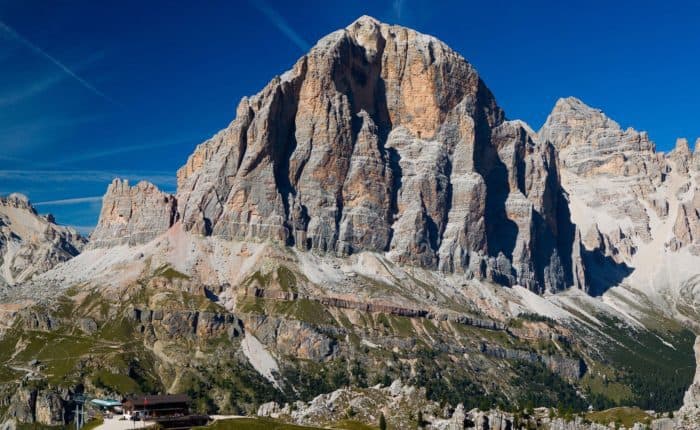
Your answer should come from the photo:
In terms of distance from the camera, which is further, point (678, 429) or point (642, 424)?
point (642, 424)

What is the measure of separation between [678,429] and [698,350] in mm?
23757

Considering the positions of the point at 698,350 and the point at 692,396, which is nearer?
the point at 692,396

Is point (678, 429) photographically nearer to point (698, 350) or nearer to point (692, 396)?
point (692, 396)

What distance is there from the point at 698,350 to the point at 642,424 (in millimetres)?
19465

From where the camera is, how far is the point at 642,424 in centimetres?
19788

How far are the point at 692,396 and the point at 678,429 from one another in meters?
8.58

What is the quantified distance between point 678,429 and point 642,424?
16444 mm

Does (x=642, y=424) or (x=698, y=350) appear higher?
(x=698, y=350)

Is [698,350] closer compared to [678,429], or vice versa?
[678,429]

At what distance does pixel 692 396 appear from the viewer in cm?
18675

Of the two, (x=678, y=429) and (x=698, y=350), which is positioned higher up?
(x=698, y=350)

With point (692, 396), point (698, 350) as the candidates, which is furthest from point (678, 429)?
point (698, 350)
